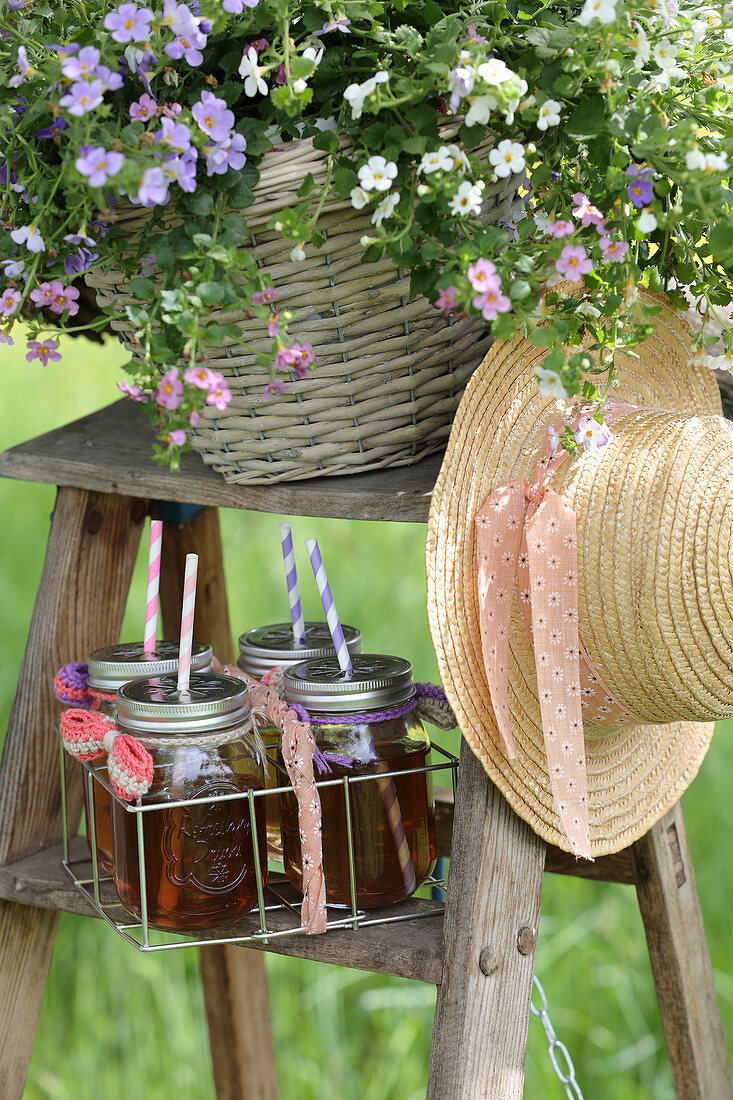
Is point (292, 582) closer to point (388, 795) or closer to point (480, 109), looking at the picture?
point (388, 795)

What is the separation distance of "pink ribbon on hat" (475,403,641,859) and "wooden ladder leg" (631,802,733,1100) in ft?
1.33

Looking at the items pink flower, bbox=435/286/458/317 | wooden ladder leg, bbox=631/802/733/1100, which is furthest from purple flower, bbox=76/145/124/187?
wooden ladder leg, bbox=631/802/733/1100

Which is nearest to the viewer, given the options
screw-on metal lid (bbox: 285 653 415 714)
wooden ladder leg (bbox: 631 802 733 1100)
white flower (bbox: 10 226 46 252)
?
white flower (bbox: 10 226 46 252)

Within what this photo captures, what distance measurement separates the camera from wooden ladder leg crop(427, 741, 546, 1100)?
2.73 ft

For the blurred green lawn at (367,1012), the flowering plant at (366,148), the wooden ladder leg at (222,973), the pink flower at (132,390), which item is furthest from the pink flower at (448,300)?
the blurred green lawn at (367,1012)

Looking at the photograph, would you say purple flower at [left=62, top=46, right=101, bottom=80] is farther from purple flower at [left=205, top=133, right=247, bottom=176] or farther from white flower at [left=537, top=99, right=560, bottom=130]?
white flower at [left=537, top=99, right=560, bottom=130]

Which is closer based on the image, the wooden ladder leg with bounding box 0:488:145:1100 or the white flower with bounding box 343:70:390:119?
the white flower with bounding box 343:70:390:119

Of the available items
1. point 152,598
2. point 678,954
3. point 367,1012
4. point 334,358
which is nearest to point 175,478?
point 152,598

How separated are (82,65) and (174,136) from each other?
68 millimetres

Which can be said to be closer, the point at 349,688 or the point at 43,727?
the point at 349,688

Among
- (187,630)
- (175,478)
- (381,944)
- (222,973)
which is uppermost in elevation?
(175,478)

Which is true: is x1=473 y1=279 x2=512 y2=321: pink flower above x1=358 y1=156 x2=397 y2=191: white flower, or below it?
below

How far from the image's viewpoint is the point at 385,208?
753 millimetres

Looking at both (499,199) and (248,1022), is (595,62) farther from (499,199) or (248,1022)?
(248,1022)
